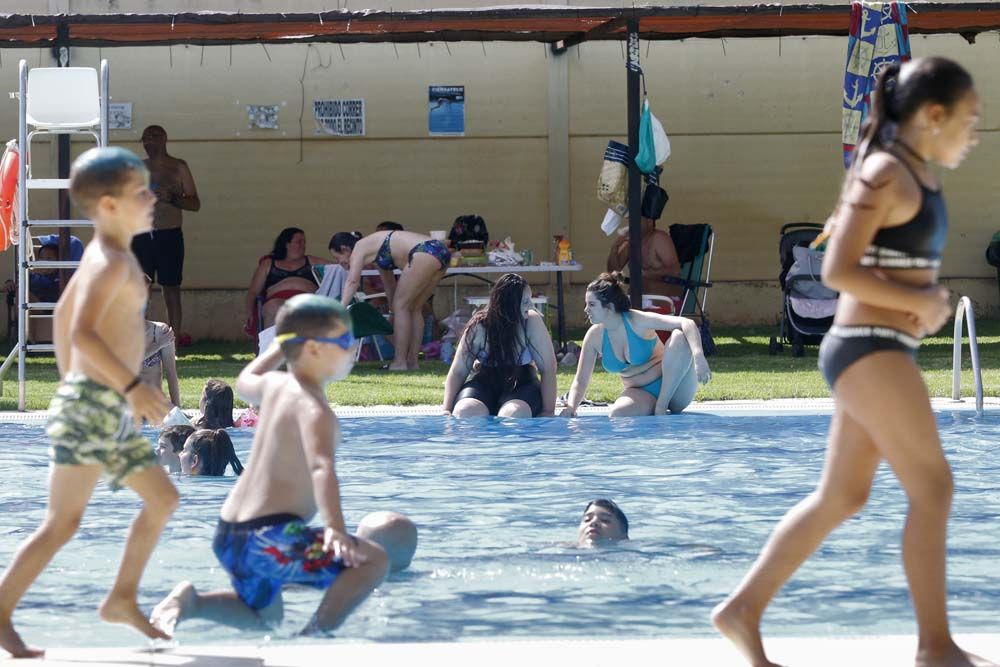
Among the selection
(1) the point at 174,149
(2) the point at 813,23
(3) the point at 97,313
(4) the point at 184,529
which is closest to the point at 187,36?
(1) the point at 174,149

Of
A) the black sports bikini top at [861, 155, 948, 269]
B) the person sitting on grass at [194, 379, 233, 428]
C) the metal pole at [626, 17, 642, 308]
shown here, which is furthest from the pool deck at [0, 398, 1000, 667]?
Result: the metal pole at [626, 17, 642, 308]

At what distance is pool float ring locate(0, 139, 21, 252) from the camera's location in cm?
1023

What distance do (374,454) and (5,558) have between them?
3132mm

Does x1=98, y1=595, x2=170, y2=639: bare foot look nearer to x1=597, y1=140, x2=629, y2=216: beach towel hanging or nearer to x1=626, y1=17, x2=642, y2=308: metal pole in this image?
x1=626, y1=17, x2=642, y2=308: metal pole

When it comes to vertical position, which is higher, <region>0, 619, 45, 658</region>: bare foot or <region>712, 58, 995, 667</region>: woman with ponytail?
<region>712, 58, 995, 667</region>: woman with ponytail

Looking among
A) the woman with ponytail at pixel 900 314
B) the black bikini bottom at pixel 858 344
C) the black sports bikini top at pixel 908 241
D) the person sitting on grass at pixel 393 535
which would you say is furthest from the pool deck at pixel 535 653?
the person sitting on grass at pixel 393 535

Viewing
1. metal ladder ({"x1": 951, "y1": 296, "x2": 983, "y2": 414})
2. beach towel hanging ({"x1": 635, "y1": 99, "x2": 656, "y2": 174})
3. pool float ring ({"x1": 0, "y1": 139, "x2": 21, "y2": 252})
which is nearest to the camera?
metal ladder ({"x1": 951, "y1": 296, "x2": 983, "y2": 414})

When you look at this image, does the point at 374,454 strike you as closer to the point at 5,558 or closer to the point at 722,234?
the point at 5,558

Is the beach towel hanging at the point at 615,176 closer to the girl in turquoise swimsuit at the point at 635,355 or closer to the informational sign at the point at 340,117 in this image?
the informational sign at the point at 340,117

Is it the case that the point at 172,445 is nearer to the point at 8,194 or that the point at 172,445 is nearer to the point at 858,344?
the point at 8,194

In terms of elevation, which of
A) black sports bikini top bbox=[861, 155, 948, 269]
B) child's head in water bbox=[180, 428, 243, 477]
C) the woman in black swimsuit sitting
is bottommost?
child's head in water bbox=[180, 428, 243, 477]

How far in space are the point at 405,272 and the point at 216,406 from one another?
4424mm

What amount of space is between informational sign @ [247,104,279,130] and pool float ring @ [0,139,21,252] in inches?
267

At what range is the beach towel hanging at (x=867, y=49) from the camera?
1233 centimetres
